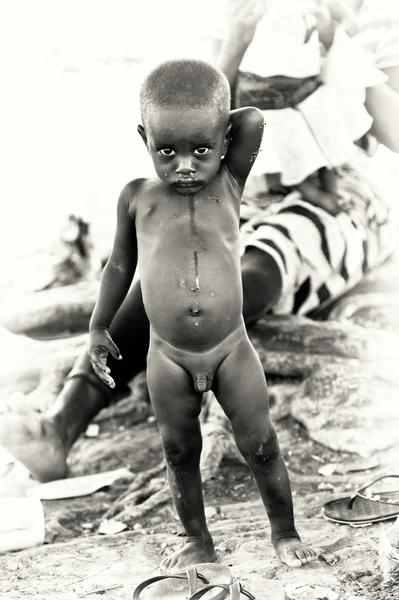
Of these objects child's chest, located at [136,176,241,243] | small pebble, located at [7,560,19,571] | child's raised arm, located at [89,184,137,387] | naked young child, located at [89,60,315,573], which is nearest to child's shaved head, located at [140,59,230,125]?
naked young child, located at [89,60,315,573]

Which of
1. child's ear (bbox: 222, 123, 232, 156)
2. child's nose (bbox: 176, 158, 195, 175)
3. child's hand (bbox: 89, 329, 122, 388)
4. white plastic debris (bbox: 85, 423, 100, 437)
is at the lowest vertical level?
white plastic debris (bbox: 85, 423, 100, 437)

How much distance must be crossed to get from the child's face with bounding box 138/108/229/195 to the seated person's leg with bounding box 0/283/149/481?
1392mm

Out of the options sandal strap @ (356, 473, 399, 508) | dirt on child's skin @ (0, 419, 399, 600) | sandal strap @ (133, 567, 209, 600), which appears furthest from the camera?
sandal strap @ (356, 473, 399, 508)

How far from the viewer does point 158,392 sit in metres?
2.45

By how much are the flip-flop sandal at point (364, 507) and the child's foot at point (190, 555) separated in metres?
0.48

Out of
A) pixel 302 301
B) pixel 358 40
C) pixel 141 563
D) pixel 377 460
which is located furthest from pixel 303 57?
pixel 141 563

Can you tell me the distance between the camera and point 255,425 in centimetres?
242

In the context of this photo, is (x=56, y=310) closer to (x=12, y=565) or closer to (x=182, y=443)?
(x=12, y=565)

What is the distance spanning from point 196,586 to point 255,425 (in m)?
0.49

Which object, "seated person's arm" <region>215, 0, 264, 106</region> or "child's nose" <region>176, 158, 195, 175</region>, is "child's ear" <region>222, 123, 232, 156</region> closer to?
"child's nose" <region>176, 158, 195, 175</region>

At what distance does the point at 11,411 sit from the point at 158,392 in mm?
1262

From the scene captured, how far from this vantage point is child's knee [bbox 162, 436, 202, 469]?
247 centimetres

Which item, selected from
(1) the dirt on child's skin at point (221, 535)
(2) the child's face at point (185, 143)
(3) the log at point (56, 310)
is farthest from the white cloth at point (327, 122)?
(2) the child's face at point (185, 143)

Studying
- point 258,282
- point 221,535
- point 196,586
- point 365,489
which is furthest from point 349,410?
point 196,586
